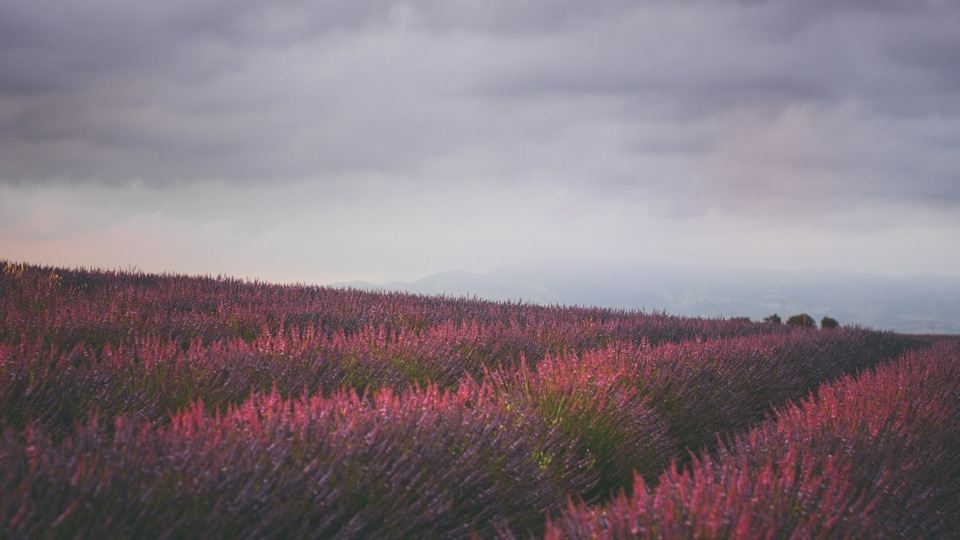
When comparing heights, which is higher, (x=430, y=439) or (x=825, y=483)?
(x=430, y=439)

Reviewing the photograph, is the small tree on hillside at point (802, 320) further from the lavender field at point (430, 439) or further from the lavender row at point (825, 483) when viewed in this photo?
the lavender row at point (825, 483)

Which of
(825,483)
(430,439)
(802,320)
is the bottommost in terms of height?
(825,483)

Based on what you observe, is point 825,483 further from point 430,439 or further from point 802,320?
point 802,320

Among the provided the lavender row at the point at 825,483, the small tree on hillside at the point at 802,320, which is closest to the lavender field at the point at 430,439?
the lavender row at the point at 825,483

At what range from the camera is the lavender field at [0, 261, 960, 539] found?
219cm

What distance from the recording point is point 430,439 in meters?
2.79

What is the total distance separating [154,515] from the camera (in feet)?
6.88

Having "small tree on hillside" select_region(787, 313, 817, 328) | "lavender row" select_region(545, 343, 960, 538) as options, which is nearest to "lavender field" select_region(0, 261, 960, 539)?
"lavender row" select_region(545, 343, 960, 538)

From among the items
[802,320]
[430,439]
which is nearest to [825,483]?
[430,439]

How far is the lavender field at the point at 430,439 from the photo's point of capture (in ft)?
7.18

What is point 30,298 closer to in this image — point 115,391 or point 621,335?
point 115,391

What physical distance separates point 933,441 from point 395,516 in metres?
3.26

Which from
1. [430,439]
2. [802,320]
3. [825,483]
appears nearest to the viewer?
[430,439]

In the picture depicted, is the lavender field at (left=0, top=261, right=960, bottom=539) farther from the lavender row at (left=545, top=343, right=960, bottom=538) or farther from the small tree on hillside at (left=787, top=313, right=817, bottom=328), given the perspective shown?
the small tree on hillside at (left=787, top=313, right=817, bottom=328)
